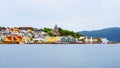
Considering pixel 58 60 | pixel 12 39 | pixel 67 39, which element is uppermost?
pixel 67 39

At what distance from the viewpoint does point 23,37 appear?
563 feet

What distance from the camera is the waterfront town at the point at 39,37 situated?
168 meters

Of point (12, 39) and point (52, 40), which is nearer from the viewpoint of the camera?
point (12, 39)

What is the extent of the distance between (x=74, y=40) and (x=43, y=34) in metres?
13.4

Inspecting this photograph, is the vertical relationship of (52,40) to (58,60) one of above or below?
above

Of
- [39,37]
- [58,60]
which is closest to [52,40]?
[39,37]

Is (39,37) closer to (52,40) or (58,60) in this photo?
(52,40)

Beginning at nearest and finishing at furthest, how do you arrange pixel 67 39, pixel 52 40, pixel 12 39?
pixel 12 39 < pixel 67 39 < pixel 52 40

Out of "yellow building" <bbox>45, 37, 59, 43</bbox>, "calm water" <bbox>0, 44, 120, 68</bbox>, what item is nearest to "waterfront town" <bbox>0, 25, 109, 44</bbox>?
"yellow building" <bbox>45, 37, 59, 43</bbox>

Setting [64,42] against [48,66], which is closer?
[48,66]

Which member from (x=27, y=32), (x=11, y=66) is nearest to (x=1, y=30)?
(x=27, y=32)

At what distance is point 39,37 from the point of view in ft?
586

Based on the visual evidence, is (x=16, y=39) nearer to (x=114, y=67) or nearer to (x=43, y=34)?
(x=43, y=34)

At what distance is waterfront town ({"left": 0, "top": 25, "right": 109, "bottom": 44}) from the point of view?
6599 inches
